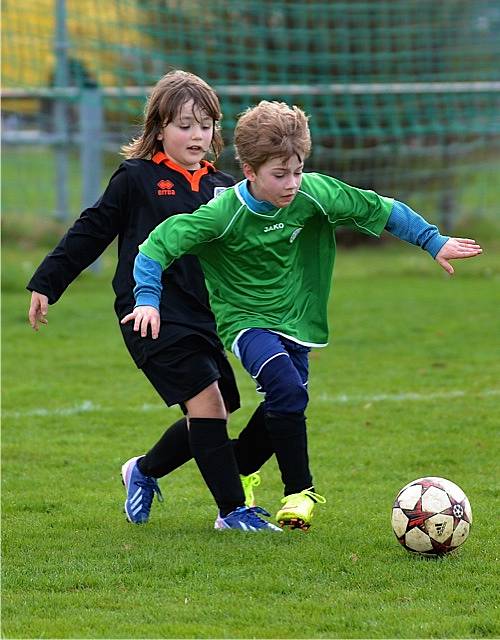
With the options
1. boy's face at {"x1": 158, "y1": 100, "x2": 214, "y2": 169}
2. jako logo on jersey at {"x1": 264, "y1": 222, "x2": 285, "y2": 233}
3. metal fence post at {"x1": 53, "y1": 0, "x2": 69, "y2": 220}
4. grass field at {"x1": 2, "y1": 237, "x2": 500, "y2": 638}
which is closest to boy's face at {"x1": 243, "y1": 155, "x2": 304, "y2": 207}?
jako logo on jersey at {"x1": 264, "y1": 222, "x2": 285, "y2": 233}

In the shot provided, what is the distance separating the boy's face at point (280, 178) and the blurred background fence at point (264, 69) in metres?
8.48

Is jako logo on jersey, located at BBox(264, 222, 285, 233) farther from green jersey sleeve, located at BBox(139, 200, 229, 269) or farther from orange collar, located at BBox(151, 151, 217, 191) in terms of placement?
orange collar, located at BBox(151, 151, 217, 191)

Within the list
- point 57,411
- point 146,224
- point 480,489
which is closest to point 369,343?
point 57,411

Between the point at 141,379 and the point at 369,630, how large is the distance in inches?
197

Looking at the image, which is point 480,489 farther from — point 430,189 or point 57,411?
point 430,189

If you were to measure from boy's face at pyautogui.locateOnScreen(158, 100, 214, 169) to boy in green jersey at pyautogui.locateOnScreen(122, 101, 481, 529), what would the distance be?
0.27m

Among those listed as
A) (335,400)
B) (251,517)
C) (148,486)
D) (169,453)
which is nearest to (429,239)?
(251,517)

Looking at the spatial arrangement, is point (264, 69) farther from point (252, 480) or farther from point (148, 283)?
point (148, 283)

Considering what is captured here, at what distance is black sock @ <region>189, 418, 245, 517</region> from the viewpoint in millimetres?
5000

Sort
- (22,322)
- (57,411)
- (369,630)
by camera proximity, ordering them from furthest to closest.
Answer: (22,322) < (57,411) < (369,630)

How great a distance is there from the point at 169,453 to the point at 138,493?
222mm

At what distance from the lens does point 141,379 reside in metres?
8.61

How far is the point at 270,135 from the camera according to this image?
470 centimetres

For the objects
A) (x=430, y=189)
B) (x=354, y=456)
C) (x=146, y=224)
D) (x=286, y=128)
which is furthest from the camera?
(x=430, y=189)
